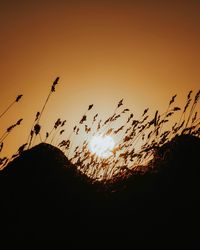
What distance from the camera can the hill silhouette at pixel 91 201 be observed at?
192cm

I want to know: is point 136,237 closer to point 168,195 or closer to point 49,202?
point 168,195

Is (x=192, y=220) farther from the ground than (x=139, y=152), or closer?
closer

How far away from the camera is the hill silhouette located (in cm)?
192

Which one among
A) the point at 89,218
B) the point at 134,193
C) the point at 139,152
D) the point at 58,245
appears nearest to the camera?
the point at 58,245

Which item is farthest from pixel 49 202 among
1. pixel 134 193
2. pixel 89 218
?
pixel 134 193

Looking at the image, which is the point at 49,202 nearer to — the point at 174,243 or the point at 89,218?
the point at 89,218

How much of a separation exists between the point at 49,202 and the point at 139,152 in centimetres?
117

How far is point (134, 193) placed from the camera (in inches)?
84.4

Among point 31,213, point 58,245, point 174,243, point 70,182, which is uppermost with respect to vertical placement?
point 70,182

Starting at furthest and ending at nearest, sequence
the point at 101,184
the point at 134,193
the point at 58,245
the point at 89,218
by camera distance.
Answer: the point at 101,184, the point at 134,193, the point at 89,218, the point at 58,245

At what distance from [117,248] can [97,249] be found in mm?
125

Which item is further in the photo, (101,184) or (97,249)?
(101,184)

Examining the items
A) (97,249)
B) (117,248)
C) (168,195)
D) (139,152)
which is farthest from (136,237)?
(139,152)

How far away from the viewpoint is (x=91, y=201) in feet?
6.86
